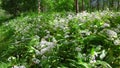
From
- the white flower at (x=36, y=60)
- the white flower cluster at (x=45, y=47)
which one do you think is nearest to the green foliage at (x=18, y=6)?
the white flower cluster at (x=45, y=47)

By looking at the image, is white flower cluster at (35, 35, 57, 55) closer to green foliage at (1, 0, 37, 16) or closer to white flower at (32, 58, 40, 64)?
white flower at (32, 58, 40, 64)

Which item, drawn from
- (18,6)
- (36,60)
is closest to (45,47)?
(36,60)

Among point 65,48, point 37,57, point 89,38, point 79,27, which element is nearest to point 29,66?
point 37,57

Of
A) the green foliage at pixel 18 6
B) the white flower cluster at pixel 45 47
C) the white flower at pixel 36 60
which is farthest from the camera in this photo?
the green foliage at pixel 18 6

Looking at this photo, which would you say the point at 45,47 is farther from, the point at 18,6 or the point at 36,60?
the point at 18,6

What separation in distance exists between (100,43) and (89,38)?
0.96ft

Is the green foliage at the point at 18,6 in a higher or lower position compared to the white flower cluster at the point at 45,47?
lower

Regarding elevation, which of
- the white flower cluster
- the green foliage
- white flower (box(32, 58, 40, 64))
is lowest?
the green foliage

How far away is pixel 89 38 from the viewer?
23.0 feet

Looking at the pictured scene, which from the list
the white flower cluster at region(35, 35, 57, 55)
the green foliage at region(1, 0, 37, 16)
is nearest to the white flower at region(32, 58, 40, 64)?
the white flower cluster at region(35, 35, 57, 55)

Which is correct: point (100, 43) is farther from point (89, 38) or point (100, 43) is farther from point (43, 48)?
point (43, 48)

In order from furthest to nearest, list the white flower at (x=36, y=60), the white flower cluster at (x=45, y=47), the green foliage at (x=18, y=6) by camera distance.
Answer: the green foliage at (x=18, y=6) → the white flower cluster at (x=45, y=47) → the white flower at (x=36, y=60)

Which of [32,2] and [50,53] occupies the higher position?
[50,53]

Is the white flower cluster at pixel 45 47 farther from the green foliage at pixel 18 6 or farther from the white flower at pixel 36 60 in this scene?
the green foliage at pixel 18 6
